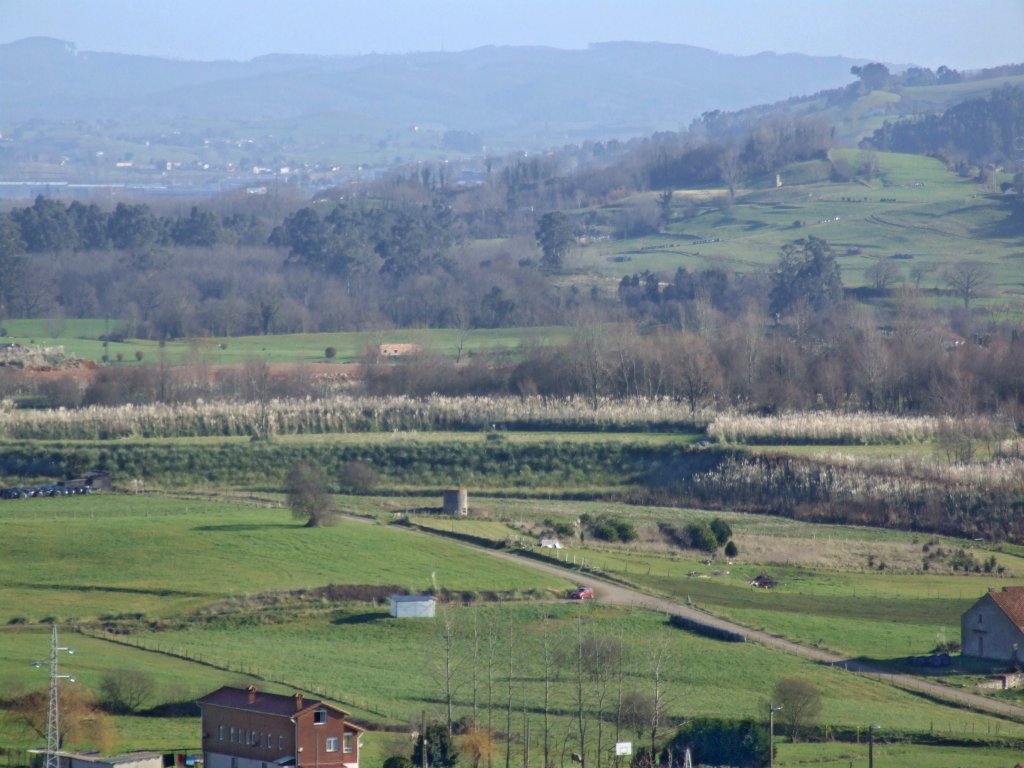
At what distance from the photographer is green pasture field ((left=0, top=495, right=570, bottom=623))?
44.0 meters

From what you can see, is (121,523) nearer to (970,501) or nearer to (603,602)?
(603,602)

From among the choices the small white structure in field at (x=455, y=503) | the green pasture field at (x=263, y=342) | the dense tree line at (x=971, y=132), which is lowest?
the green pasture field at (x=263, y=342)

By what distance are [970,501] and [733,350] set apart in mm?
26100

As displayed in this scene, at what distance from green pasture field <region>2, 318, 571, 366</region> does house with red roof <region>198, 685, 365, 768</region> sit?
2072 inches

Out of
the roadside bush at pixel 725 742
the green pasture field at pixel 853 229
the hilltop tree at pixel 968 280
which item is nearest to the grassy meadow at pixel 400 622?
the roadside bush at pixel 725 742

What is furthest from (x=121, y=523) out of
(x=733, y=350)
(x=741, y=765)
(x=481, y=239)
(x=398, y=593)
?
(x=481, y=239)

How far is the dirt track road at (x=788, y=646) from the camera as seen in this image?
1448 inches

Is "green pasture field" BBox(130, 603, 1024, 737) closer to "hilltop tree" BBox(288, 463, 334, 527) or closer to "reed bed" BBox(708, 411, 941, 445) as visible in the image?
"hilltop tree" BBox(288, 463, 334, 527)

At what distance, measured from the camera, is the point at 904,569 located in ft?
163

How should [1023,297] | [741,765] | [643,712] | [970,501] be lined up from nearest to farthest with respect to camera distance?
1. [741,765]
2. [643,712]
3. [970,501]
4. [1023,297]

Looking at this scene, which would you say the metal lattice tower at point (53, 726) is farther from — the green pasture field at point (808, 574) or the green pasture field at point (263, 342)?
the green pasture field at point (263, 342)

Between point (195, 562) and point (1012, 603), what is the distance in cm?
1896

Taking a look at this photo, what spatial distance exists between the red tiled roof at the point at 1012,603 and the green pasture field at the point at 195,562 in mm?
10129

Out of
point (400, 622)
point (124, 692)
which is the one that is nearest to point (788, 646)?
point (400, 622)
